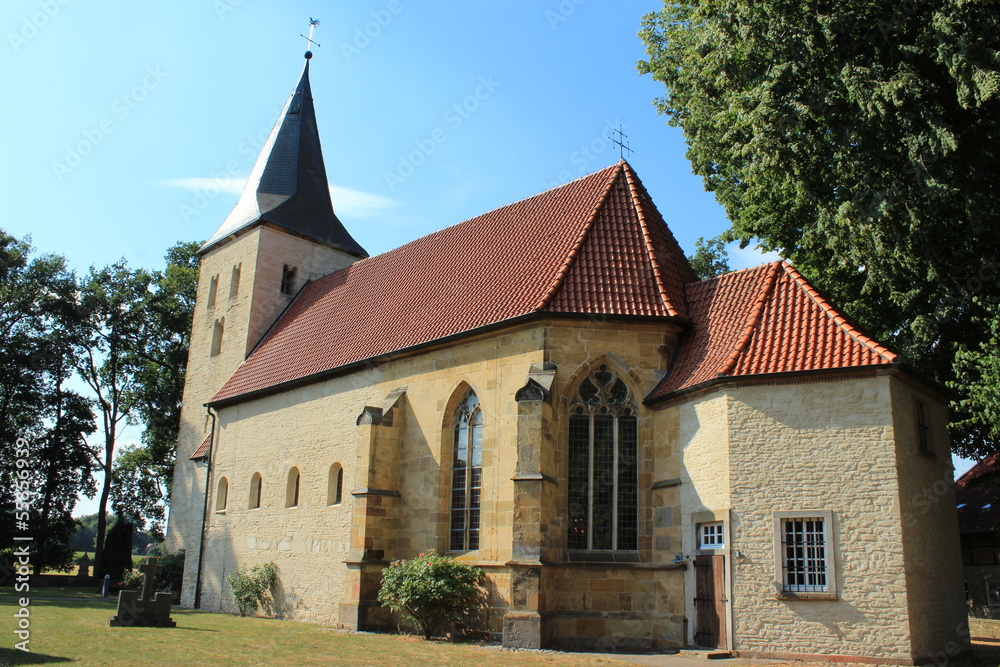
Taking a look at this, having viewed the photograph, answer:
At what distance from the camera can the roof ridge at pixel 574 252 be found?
16.3 m

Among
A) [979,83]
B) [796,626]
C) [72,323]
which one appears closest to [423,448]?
[796,626]

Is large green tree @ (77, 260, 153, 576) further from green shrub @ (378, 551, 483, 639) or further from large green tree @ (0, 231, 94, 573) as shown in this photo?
green shrub @ (378, 551, 483, 639)

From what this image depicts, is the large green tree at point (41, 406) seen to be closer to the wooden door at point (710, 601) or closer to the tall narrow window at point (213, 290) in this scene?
the tall narrow window at point (213, 290)

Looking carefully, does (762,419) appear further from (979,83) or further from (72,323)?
(72,323)

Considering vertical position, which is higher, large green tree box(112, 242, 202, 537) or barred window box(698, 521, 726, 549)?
large green tree box(112, 242, 202, 537)

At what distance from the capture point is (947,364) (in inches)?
675

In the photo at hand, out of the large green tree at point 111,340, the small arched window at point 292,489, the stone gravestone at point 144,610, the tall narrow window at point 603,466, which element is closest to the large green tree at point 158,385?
the large green tree at point 111,340

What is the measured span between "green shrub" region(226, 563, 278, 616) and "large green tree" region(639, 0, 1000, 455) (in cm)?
1551

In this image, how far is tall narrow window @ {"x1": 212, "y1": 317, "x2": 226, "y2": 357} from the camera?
29.1 meters

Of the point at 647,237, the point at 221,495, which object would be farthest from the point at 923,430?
the point at 221,495

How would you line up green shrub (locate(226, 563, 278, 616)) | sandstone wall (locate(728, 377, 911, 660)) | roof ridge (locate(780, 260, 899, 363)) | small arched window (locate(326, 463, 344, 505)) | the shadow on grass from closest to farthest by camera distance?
1. the shadow on grass
2. sandstone wall (locate(728, 377, 911, 660))
3. roof ridge (locate(780, 260, 899, 363))
4. small arched window (locate(326, 463, 344, 505))
5. green shrub (locate(226, 563, 278, 616))

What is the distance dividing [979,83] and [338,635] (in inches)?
586

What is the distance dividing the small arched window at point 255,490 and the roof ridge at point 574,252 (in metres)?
11.6

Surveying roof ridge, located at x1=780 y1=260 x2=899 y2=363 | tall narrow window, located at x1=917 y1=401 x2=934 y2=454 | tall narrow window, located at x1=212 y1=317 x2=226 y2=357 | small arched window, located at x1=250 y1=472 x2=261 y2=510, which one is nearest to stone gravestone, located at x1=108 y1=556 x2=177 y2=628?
small arched window, located at x1=250 y1=472 x2=261 y2=510
